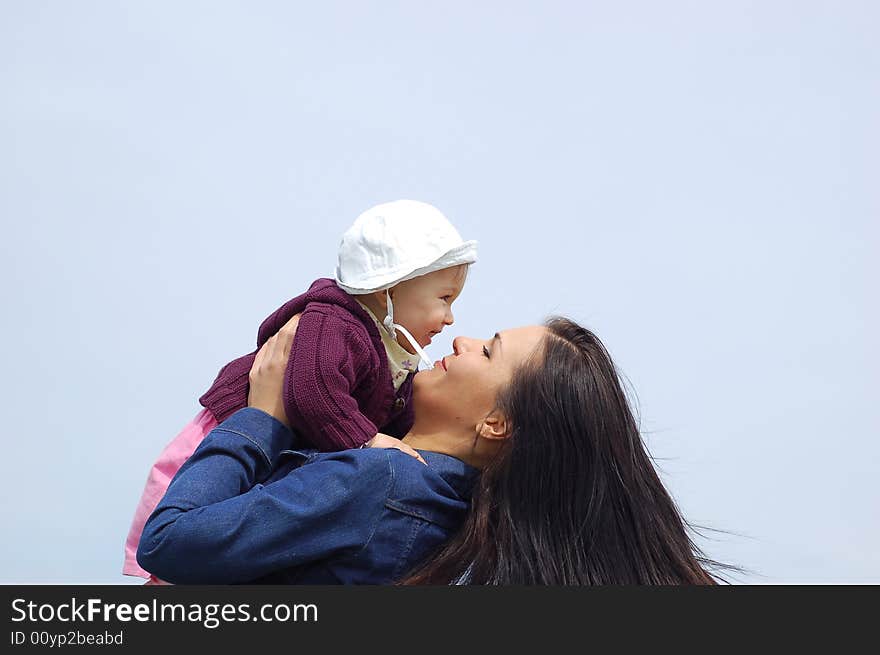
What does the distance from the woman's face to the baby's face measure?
5.2 inches

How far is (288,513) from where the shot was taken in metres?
2.54

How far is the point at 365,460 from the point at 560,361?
1.83ft

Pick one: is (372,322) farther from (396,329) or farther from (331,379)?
(331,379)

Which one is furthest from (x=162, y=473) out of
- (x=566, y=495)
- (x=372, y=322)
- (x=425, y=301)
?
(x=566, y=495)

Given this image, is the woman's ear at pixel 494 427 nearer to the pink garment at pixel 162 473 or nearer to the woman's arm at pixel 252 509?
the woman's arm at pixel 252 509

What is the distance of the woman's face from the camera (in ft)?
9.34

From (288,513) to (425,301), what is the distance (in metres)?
0.73

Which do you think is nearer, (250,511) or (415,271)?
(250,511)

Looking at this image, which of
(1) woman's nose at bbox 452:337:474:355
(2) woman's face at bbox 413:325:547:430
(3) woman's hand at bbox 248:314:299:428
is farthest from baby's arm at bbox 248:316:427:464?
(1) woman's nose at bbox 452:337:474:355

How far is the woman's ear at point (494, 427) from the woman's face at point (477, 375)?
2 cm

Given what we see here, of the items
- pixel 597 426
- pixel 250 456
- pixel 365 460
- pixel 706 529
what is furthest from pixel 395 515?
pixel 706 529

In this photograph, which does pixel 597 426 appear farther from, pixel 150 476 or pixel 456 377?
pixel 150 476

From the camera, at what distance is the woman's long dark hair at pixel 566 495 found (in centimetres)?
276

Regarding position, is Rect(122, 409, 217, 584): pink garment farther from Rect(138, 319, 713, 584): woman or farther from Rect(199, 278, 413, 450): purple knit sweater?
Rect(138, 319, 713, 584): woman
